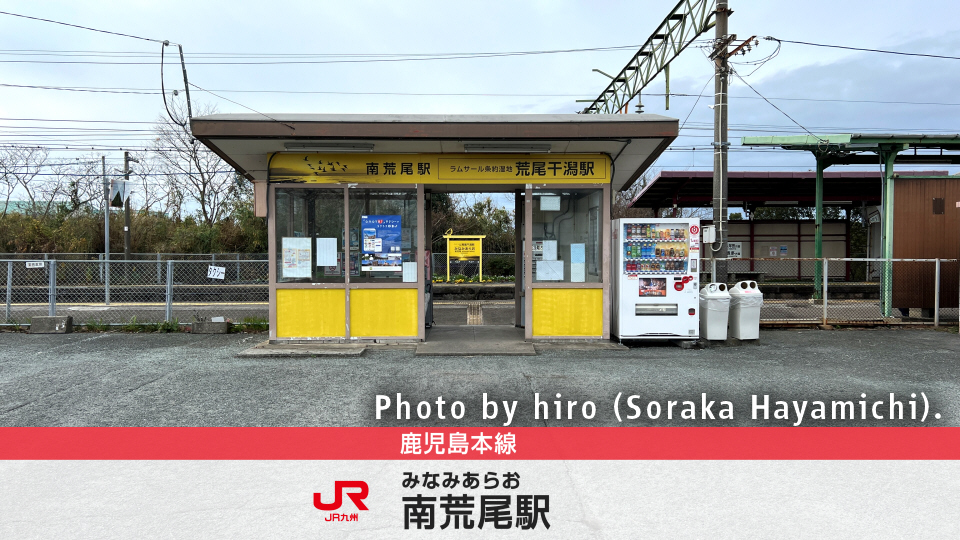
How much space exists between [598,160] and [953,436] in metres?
5.69

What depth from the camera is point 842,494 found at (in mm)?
3498

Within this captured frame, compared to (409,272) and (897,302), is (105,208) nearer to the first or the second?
(409,272)

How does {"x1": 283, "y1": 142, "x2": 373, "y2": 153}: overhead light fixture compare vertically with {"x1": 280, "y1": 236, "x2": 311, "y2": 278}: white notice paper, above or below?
above

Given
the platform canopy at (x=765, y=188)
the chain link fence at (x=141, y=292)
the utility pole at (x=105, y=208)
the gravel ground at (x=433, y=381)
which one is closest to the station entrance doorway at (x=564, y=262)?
the gravel ground at (x=433, y=381)

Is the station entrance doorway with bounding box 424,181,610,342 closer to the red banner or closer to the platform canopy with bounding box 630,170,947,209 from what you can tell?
the red banner

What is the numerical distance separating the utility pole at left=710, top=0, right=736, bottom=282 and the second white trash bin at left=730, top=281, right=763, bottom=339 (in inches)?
44.8

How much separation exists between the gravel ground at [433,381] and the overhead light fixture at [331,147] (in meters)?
3.03

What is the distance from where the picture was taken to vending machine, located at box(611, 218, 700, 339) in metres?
8.86

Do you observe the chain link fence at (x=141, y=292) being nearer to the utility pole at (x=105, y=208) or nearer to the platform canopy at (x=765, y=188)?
the utility pole at (x=105, y=208)

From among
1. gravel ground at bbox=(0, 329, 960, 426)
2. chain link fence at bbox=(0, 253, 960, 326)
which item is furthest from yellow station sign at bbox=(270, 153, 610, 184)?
chain link fence at bbox=(0, 253, 960, 326)

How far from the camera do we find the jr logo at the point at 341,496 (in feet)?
11.1

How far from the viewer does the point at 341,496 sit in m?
3.50

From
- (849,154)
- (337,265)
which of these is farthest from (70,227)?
(849,154)

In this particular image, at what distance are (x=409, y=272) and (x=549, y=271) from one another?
223 cm
